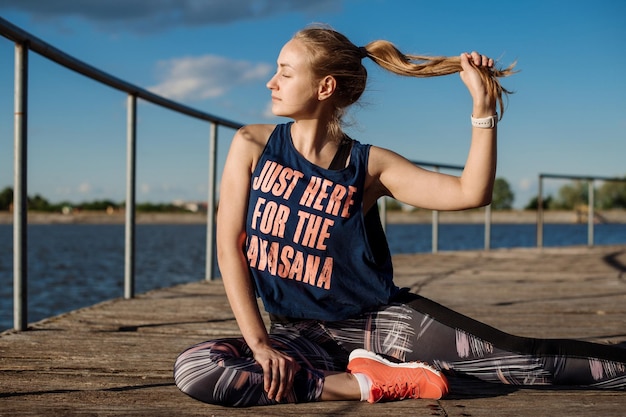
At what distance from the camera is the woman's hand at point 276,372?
1.32 m

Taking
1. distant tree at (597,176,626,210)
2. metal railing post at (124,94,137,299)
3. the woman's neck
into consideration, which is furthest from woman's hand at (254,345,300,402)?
distant tree at (597,176,626,210)

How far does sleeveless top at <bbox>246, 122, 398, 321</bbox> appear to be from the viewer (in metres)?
1.49

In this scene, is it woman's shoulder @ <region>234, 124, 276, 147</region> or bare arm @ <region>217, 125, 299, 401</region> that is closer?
bare arm @ <region>217, 125, 299, 401</region>

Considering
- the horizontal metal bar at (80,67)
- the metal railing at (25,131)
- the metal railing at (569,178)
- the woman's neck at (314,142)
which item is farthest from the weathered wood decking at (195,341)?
the metal railing at (569,178)

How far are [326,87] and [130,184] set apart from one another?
1.55 m

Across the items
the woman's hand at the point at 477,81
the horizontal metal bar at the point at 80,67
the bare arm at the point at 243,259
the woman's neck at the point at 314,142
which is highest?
the horizontal metal bar at the point at 80,67

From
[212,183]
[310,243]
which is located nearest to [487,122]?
[310,243]

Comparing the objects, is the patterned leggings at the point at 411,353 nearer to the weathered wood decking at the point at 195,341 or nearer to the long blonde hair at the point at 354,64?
the weathered wood decking at the point at 195,341

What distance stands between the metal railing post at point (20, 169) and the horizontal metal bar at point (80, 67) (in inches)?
1.5

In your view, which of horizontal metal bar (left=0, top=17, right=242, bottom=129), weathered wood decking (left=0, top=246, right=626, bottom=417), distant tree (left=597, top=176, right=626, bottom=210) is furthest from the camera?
distant tree (left=597, top=176, right=626, bottom=210)

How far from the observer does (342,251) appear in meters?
1.51

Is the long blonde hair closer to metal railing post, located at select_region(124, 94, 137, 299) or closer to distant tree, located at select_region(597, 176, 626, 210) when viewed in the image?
metal railing post, located at select_region(124, 94, 137, 299)

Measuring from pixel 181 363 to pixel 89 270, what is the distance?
13.3 metres

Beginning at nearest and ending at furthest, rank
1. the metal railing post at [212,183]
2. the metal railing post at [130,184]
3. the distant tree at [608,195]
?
the metal railing post at [130,184], the metal railing post at [212,183], the distant tree at [608,195]
